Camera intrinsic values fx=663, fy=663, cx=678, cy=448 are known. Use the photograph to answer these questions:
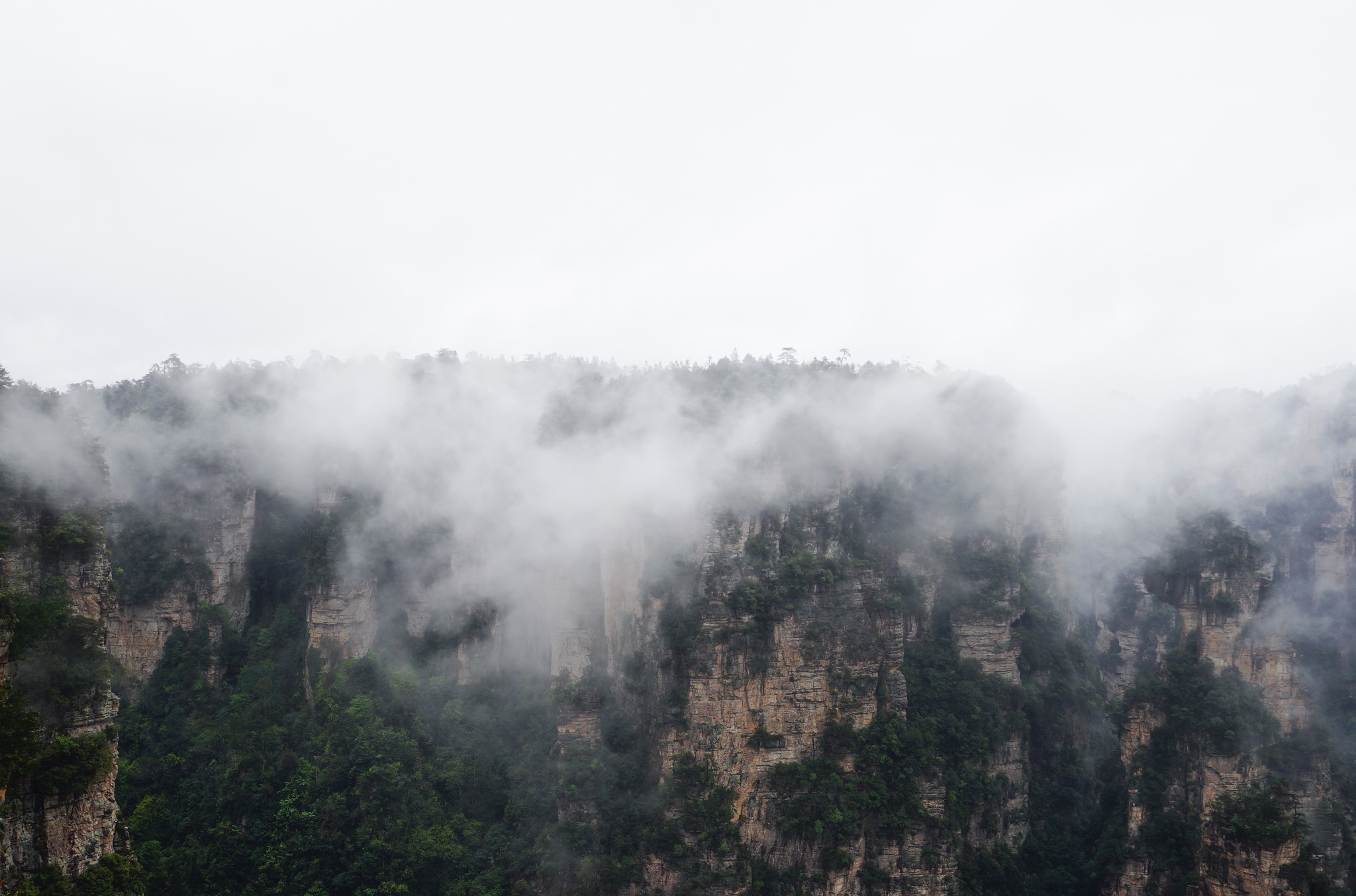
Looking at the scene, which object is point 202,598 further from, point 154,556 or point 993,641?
point 993,641

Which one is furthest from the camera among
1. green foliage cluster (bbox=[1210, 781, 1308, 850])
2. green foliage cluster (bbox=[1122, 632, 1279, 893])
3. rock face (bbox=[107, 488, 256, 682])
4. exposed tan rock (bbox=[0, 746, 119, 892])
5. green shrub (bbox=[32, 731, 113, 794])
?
rock face (bbox=[107, 488, 256, 682])

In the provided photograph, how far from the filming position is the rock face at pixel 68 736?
45.5 ft

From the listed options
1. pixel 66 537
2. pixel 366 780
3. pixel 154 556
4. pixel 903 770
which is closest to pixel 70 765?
pixel 66 537

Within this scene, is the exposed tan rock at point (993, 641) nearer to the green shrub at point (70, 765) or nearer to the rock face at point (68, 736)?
the rock face at point (68, 736)

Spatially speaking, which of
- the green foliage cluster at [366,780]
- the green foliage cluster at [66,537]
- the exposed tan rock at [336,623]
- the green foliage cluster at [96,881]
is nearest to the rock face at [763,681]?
the green foliage cluster at [366,780]

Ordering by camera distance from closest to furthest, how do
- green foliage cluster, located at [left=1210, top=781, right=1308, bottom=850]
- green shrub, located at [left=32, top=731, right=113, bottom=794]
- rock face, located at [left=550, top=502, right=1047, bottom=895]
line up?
green shrub, located at [left=32, top=731, right=113, bottom=794] < green foliage cluster, located at [left=1210, top=781, right=1308, bottom=850] < rock face, located at [left=550, top=502, right=1047, bottom=895]

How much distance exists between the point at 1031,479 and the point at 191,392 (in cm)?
4653

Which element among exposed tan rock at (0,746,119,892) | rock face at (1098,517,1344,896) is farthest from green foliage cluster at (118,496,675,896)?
rock face at (1098,517,1344,896)

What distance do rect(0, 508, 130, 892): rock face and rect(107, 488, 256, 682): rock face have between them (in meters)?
15.9

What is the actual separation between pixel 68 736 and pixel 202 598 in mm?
18561

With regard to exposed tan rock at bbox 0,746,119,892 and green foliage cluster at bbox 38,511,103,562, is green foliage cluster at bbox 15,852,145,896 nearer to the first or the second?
exposed tan rock at bbox 0,746,119,892

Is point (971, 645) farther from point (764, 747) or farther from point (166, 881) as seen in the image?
point (166, 881)

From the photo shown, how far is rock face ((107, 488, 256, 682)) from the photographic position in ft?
99.8

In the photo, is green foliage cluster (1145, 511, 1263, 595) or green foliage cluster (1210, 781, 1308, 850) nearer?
green foliage cluster (1210, 781, 1308, 850)
